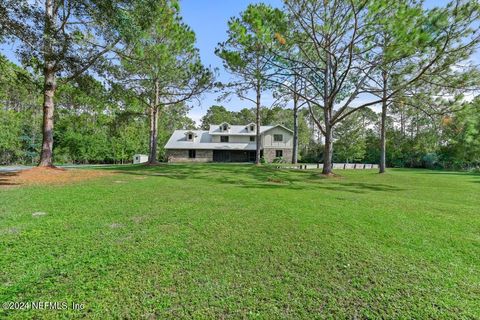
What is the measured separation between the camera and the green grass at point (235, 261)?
255 cm

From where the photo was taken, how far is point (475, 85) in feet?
31.2

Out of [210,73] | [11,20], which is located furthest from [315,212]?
[210,73]

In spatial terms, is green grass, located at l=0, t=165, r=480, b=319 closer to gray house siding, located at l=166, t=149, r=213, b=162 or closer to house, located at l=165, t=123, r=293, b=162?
gray house siding, located at l=166, t=149, r=213, b=162

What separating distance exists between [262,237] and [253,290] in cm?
151

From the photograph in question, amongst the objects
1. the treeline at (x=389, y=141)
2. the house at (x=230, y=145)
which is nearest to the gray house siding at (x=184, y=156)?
the house at (x=230, y=145)

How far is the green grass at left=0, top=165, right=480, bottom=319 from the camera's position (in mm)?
2547

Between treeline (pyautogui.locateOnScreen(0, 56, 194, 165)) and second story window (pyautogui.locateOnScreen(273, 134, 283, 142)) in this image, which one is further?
second story window (pyautogui.locateOnScreen(273, 134, 283, 142))

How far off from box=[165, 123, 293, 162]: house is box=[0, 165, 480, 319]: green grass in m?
25.8

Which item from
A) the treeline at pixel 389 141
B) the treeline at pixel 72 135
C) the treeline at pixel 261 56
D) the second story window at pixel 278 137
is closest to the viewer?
the treeline at pixel 261 56

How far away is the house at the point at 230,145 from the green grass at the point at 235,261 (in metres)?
25.8

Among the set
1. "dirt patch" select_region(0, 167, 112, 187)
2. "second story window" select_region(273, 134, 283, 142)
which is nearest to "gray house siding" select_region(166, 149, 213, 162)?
"second story window" select_region(273, 134, 283, 142)

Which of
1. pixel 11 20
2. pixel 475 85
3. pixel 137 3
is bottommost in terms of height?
pixel 475 85

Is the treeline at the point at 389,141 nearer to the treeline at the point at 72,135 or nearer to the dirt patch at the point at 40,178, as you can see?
the dirt patch at the point at 40,178

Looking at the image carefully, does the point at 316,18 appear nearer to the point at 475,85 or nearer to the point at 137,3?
the point at 475,85
